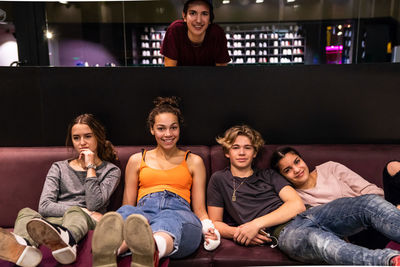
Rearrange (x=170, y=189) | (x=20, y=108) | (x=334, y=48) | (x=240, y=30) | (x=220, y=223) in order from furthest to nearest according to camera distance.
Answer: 1. (x=240, y=30)
2. (x=334, y=48)
3. (x=20, y=108)
4. (x=170, y=189)
5. (x=220, y=223)

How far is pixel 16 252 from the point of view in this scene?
1299mm

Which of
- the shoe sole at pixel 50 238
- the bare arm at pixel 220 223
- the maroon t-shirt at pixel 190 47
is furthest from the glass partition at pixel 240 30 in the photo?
the shoe sole at pixel 50 238

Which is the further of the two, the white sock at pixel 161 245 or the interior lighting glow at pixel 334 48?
the interior lighting glow at pixel 334 48

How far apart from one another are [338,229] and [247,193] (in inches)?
21.1

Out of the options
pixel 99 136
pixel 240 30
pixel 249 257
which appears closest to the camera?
pixel 249 257

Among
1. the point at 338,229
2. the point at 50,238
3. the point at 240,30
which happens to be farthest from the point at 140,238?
the point at 240,30

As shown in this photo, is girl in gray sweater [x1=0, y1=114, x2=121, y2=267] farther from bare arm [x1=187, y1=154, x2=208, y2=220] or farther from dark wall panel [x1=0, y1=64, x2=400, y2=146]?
bare arm [x1=187, y1=154, x2=208, y2=220]

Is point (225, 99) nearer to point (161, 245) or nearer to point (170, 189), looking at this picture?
point (170, 189)

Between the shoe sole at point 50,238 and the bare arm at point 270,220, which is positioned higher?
the shoe sole at point 50,238

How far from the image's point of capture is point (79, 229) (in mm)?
1598

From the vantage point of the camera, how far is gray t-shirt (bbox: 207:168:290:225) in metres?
1.91

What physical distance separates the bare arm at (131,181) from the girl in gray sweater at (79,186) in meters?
0.06

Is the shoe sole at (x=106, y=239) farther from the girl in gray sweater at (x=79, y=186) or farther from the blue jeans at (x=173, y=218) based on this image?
the blue jeans at (x=173, y=218)

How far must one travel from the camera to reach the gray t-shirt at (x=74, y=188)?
191 centimetres
